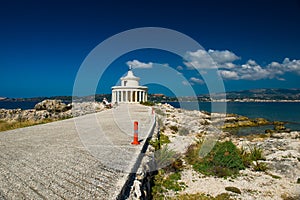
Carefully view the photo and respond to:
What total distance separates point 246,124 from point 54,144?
31.8 m

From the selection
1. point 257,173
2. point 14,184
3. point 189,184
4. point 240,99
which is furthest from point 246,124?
point 240,99

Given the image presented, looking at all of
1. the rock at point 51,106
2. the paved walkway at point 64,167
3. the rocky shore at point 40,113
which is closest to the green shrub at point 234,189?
the paved walkway at point 64,167

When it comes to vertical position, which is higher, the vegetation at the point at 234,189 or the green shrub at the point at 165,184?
the green shrub at the point at 165,184

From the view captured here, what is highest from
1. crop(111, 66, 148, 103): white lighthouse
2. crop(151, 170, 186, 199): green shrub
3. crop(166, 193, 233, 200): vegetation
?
crop(111, 66, 148, 103): white lighthouse

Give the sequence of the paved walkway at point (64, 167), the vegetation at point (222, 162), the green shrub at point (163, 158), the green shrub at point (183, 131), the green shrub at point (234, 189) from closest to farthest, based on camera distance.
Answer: the paved walkway at point (64, 167)
the green shrub at point (234, 189)
the green shrub at point (163, 158)
the vegetation at point (222, 162)
the green shrub at point (183, 131)

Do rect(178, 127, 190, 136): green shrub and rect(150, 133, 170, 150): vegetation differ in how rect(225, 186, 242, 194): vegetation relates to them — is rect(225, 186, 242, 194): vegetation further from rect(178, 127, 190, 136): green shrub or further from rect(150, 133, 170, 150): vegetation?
rect(178, 127, 190, 136): green shrub

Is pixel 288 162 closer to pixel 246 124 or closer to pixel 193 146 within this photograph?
pixel 193 146

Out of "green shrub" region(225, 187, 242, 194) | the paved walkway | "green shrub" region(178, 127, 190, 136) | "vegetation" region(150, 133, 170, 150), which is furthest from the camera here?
"green shrub" region(178, 127, 190, 136)

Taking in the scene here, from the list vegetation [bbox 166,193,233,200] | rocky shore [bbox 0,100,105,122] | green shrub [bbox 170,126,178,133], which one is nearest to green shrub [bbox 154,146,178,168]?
vegetation [bbox 166,193,233,200]

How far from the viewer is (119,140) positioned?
9.05 meters

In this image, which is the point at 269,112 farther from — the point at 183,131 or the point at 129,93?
the point at 183,131

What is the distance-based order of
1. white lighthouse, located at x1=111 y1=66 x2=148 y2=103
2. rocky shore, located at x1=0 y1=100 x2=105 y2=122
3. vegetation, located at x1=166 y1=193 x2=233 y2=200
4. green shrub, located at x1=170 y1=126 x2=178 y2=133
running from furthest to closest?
1. white lighthouse, located at x1=111 y1=66 x2=148 y2=103
2. green shrub, located at x1=170 y1=126 x2=178 y2=133
3. rocky shore, located at x1=0 y1=100 x2=105 y2=122
4. vegetation, located at x1=166 y1=193 x2=233 y2=200

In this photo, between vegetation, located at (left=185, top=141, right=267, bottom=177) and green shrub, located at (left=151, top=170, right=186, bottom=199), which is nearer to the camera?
green shrub, located at (left=151, top=170, right=186, bottom=199)

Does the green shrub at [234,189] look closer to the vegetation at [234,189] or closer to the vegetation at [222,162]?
the vegetation at [234,189]
